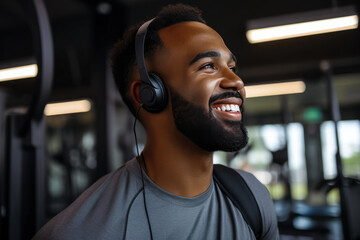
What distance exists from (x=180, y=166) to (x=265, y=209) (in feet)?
0.89

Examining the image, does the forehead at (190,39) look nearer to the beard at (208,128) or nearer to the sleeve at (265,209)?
the beard at (208,128)

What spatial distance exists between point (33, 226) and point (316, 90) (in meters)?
7.38

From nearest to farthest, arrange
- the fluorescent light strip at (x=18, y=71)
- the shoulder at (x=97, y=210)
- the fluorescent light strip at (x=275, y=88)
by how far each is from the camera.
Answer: the shoulder at (x=97, y=210)
the fluorescent light strip at (x=18, y=71)
the fluorescent light strip at (x=275, y=88)

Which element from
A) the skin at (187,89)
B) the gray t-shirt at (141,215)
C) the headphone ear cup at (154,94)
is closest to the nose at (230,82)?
the skin at (187,89)

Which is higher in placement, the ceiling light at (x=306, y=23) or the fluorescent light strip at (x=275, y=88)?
the fluorescent light strip at (x=275, y=88)

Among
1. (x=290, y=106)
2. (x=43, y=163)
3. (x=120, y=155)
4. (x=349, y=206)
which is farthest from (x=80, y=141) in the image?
(x=43, y=163)

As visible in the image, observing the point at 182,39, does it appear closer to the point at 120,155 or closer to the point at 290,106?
the point at 120,155

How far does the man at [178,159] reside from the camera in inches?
27.9

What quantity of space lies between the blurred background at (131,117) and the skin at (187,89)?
0.16 meters

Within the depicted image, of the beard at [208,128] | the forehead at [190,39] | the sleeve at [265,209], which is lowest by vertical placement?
the sleeve at [265,209]

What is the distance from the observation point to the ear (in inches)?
33.8

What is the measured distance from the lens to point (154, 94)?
760 millimetres

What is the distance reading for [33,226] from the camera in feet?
2.99

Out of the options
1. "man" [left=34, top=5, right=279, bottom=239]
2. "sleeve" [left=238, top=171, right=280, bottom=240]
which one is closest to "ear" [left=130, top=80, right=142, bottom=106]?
"man" [left=34, top=5, right=279, bottom=239]
